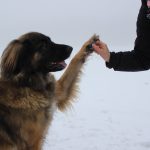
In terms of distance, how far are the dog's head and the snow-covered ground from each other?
0.74m

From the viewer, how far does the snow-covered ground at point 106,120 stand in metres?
5.66

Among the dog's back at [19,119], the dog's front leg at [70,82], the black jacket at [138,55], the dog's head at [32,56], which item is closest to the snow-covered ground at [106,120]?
the dog's front leg at [70,82]

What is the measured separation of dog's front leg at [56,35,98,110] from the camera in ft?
16.4

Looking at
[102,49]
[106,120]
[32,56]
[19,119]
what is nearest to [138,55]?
[102,49]

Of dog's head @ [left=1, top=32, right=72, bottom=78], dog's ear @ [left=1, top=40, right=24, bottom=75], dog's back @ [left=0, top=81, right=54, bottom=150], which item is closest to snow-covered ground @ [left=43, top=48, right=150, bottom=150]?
dog's head @ [left=1, top=32, right=72, bottom=78]

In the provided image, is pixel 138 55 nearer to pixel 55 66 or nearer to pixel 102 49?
pixel 102 49

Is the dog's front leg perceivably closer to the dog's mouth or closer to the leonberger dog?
the leonberger dog

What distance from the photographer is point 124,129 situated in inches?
248

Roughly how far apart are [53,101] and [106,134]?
1718mm

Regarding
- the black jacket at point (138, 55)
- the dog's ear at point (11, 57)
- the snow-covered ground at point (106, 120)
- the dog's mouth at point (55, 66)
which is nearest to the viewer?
the black jacket at point (138, 55)

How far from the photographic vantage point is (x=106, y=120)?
6.80m

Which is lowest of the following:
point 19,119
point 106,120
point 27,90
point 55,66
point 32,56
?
point 106,120

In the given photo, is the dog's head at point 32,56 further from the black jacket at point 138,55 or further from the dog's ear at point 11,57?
the black jacket at point 138,55

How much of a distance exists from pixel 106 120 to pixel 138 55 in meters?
2.88
